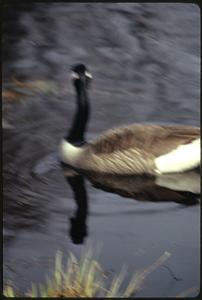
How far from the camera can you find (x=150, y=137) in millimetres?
5711

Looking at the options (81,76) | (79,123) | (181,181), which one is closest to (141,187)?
(181,181)

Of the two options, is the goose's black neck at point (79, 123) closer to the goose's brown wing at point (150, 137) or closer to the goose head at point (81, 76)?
the goose head at point (81, 76)

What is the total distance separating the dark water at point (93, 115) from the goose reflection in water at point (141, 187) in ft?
0.05

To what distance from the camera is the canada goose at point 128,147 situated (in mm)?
5676

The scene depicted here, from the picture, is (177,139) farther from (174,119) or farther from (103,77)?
(103,77)

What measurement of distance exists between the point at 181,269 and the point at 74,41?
423cm

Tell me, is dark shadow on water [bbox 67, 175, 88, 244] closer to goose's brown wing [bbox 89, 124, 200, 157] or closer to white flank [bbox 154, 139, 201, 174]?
goose's brown wing [bbox 89, 124, 200, 157]

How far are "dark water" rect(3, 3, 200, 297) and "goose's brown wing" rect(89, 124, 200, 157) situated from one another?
289 millimetres

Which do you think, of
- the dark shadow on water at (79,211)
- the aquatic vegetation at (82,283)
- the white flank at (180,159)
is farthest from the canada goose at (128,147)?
the aquatic vegetation at (82,283)

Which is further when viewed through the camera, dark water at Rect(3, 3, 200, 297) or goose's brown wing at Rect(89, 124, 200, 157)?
goose's brown wing at Rect(89, 124, 200, 157)

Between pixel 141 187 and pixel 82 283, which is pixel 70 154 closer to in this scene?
pixel 141 187

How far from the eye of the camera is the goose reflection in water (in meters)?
5.34

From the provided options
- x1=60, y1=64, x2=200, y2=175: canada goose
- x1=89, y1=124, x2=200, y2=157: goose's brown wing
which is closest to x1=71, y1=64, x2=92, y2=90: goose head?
x1=60, y1=64, x2=200, y2=175: canada goose

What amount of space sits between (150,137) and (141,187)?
379 millimetres
